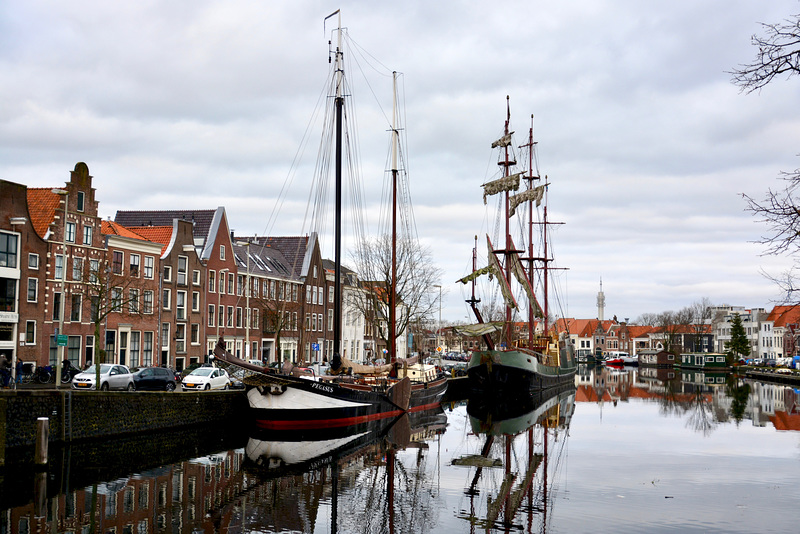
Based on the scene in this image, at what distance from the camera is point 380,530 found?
1967 centimetres

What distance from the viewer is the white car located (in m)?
44.1

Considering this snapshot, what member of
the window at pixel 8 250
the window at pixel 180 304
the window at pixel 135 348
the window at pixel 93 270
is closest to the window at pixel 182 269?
the window at pixel 180 304

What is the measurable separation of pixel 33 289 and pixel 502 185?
40.6 metres

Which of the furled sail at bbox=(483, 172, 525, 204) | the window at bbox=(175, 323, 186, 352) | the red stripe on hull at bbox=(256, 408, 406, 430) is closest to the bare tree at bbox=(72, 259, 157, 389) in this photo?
the window at bbox=(175, 323, 186, 352)

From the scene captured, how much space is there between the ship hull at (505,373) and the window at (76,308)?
31925 millimetres

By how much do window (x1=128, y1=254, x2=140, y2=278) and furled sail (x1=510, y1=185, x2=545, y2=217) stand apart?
33.4m

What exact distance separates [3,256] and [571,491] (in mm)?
38251

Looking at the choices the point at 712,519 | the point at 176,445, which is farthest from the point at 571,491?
the point at 176,445

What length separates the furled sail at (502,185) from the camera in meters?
70.9

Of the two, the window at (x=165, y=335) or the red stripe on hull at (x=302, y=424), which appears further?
the window at (x=165, y=335)

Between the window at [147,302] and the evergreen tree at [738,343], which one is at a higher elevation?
the window at [147,302]

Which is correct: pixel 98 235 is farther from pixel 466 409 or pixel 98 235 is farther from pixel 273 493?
pixel 273 493

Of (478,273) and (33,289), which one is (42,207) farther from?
(478,273)

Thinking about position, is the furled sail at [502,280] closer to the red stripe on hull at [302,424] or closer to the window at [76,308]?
the red stripe on hull at [302,424]
